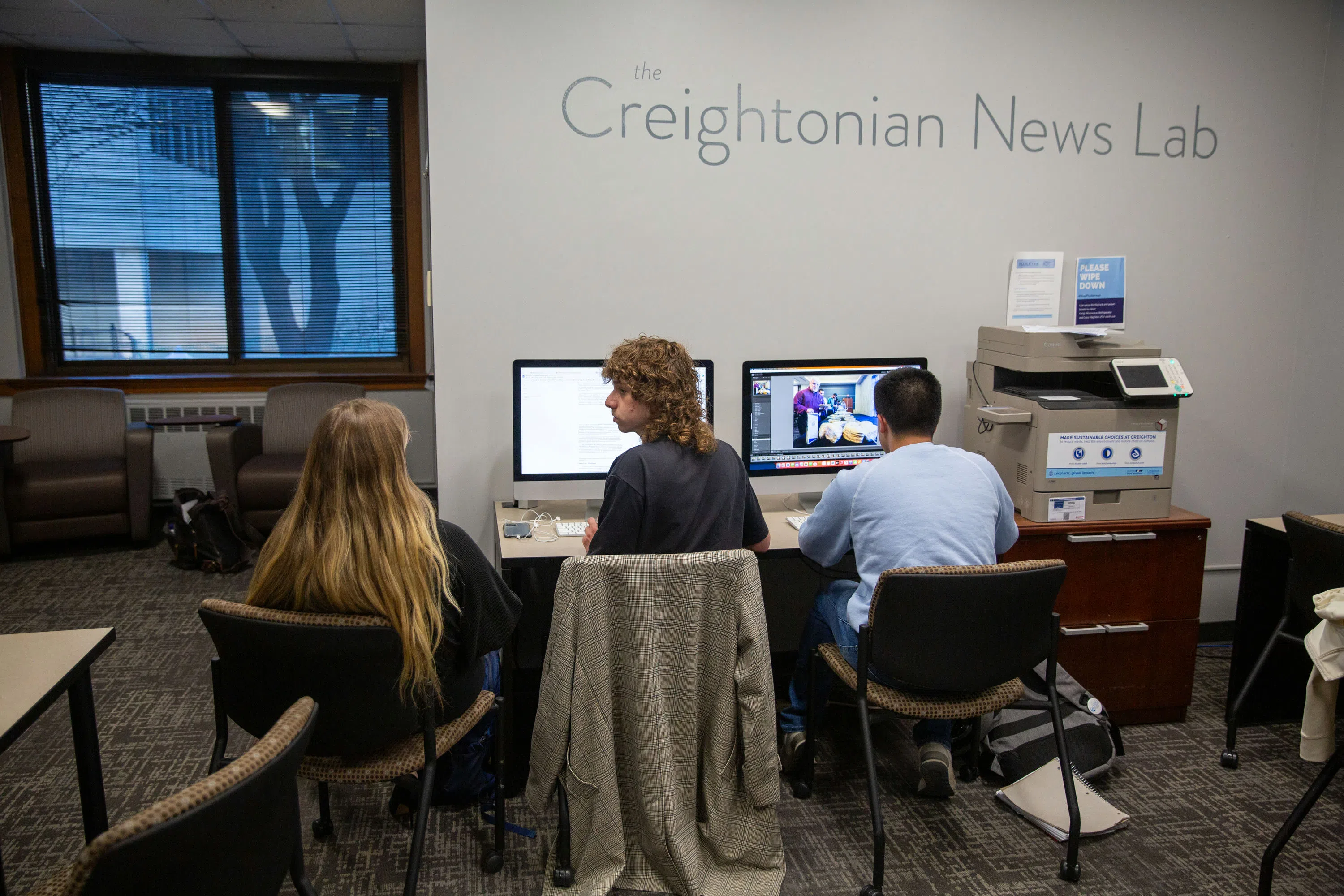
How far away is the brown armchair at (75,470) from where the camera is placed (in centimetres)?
448

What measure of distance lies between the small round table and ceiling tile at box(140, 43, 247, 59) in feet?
6.64

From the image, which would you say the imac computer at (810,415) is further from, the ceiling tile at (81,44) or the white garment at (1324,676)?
the ceiling tile at (81,44)

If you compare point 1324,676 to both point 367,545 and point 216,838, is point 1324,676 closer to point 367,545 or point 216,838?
point 367,545

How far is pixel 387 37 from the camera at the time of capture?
4.98 m

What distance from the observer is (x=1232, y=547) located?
3469 mm

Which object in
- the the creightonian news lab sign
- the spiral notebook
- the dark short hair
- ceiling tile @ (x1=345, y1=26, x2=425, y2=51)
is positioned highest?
ceiling tile @ (x1=345, y1=26, x2=425, y2=51)

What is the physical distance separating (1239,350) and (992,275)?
3.22ft

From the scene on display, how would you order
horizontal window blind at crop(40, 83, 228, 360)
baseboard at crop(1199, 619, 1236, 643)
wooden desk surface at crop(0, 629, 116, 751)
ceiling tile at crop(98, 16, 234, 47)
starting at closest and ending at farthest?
wooden desk surface at crop(0, 629, 116, 751)
baseboard at crop(1199, 619, 1236, 643)
ceiling tile at crop(98, 16, 234, 47)
horizontal window blind at crop(40, 83, 228, 360)

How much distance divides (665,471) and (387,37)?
3.92 metres

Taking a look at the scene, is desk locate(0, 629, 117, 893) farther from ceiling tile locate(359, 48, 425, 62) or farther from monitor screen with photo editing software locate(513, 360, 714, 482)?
ceiling tile locate(359, 48, 425, 62)

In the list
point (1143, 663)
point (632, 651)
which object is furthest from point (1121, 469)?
point (632, 651)

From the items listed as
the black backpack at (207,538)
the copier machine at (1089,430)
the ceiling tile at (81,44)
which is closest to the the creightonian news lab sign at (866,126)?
the copier machine at (1089,430)

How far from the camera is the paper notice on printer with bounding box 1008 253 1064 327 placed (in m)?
3.09

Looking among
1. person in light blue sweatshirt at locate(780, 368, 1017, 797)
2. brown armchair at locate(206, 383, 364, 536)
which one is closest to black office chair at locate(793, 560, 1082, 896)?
person in light blue sweatshirt at locate(780, 368, 1017, 797)
